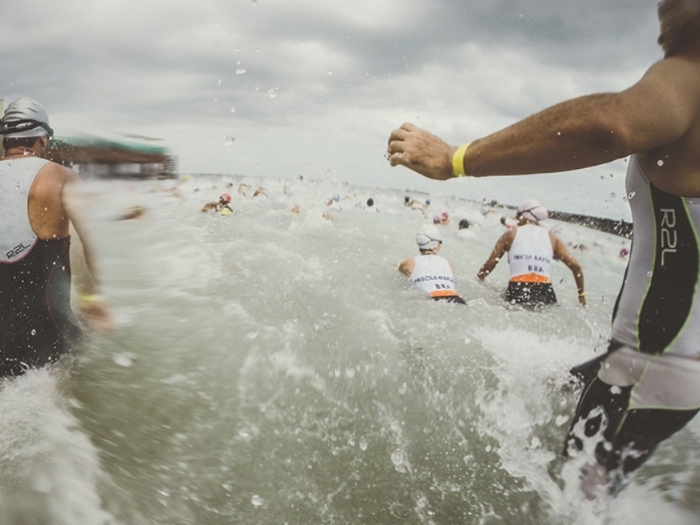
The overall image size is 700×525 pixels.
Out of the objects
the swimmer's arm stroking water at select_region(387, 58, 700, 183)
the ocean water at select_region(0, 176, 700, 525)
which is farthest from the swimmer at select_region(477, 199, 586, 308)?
the swimmer's arm stroking water at select_region(387, 58, 700, 183)

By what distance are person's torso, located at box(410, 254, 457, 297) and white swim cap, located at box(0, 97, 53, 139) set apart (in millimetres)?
3903

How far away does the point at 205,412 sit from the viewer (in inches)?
117

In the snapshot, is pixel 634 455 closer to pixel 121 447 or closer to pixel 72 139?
pixel 121 447

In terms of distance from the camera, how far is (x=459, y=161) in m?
1.51

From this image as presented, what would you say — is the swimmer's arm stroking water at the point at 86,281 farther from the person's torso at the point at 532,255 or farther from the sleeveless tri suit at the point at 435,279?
the person's torso at the point at 532,255

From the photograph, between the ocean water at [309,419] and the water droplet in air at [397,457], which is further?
the water droplet in air at [397,457]

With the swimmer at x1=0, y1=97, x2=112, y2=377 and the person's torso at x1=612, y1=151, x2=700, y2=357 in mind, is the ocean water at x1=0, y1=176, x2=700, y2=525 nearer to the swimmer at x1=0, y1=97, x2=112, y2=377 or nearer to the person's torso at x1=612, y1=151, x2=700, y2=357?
the swimmer at x1=0, y1=97, x2=112, y2=377

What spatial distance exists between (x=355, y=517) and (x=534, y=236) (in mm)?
4348

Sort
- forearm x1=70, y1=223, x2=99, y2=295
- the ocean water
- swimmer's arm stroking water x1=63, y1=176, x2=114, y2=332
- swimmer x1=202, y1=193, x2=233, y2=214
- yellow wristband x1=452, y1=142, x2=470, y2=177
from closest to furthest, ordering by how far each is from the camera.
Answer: yellow wristband x1=452, y1=142, x2=470, y2=177
the ocean water
swimmer's arm stroking water x1=63, y1=176, x2=114, y2=332
forearm x1=70, y1=223, x2=99, y2=295
swimmer x1=202, y1=193, x2=233, y2=214

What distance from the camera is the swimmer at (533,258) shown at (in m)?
5.43

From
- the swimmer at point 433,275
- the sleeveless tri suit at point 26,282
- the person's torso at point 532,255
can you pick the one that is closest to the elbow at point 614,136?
the sleeveless tri suit at point 26,282

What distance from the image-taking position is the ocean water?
81.7 inches

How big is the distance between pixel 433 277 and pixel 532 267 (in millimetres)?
1301

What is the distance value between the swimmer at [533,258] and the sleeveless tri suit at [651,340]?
148 inches
